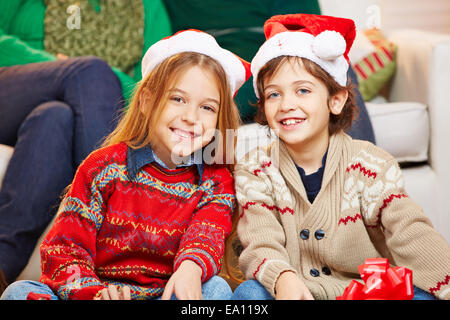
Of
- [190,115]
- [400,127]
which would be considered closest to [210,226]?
[190,115]

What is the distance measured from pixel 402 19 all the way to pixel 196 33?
1.04 m

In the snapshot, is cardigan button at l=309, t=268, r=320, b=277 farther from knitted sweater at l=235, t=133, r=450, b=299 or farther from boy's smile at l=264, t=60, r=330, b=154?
boy's smile at l=264, t=60, r=330, b=154

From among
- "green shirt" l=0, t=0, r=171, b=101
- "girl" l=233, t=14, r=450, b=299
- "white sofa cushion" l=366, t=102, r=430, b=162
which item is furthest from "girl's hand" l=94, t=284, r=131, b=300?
"white sofa cushion" l=366, t=102, r=430, b=162

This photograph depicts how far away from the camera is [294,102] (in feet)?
2.63

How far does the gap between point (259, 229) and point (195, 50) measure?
309 millimetres

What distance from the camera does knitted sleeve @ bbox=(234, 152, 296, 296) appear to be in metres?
0.73

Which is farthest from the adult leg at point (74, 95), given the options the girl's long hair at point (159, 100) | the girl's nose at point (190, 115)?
the girl's nose at point (190, 115)

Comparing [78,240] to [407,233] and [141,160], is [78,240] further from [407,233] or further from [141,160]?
[407,233]

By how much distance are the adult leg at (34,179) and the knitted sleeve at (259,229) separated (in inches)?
17.1

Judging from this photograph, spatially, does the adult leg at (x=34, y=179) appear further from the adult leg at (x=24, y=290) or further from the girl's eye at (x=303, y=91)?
the girl's eye at (x=303, y=91)

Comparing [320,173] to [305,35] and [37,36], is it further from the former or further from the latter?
[37,36]

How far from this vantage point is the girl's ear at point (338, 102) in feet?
2.81

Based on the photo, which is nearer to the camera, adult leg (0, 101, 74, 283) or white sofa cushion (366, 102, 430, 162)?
adult leg (0, 101, 74, 283)

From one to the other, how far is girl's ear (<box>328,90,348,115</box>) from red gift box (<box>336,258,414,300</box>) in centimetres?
31
